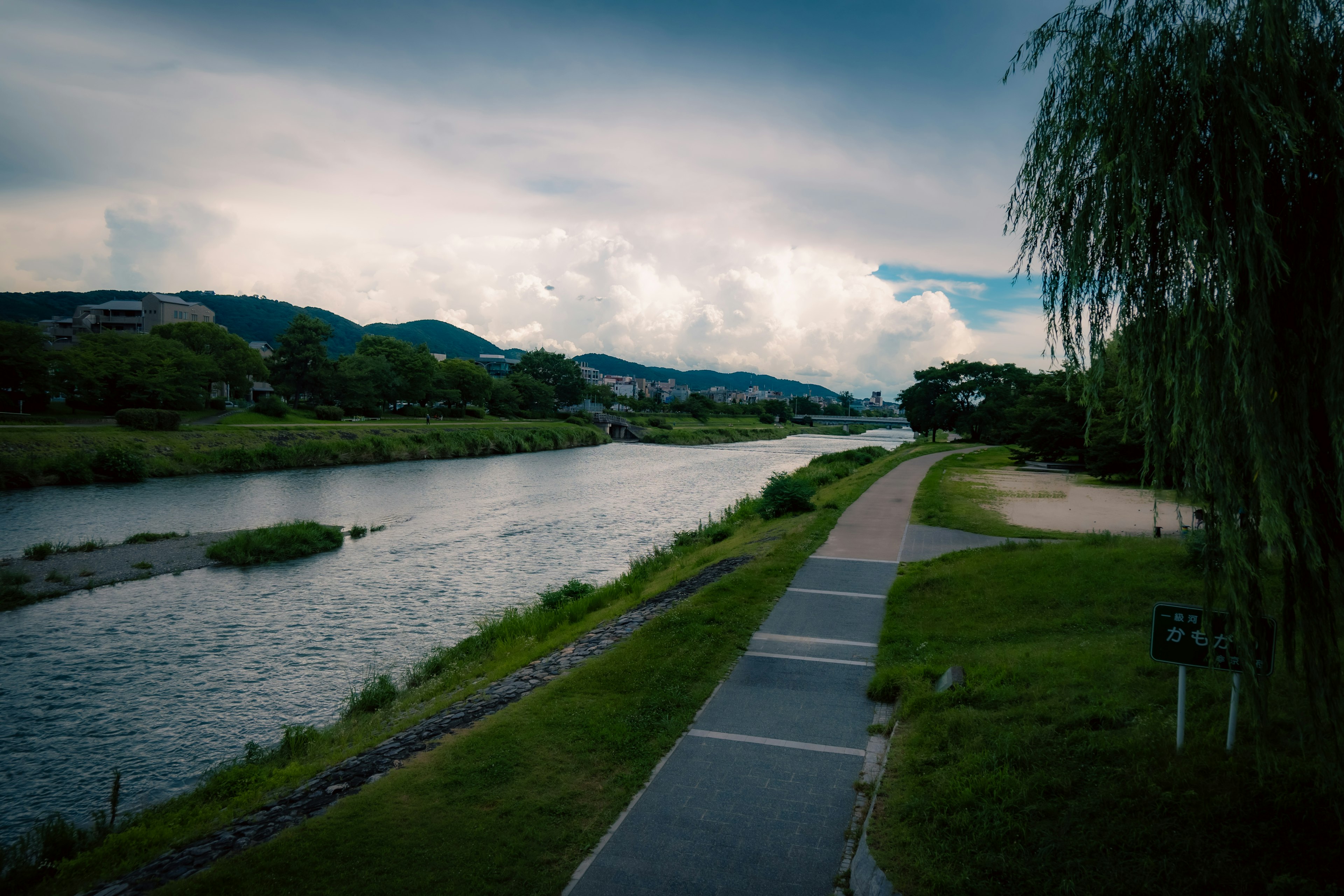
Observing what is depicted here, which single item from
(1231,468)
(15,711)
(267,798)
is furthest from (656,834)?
(15,711)

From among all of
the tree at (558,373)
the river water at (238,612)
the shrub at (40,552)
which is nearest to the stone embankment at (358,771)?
the river water at (238,612)

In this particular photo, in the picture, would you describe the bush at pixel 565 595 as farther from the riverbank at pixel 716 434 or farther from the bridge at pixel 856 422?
the bridge at pixel 856 422

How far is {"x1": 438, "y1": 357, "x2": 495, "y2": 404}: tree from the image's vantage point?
88.9m

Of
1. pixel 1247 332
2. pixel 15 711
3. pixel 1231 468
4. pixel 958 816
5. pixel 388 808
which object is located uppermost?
pixel 1247 332

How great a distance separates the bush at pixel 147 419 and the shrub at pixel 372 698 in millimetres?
42575

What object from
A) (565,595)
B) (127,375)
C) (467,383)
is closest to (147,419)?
(127,375)

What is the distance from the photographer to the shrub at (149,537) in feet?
75.0

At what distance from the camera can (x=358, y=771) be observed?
24.2 feet

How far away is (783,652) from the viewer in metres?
10.3

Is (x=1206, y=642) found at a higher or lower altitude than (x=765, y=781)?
higher

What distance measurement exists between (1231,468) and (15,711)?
16071 millimetres

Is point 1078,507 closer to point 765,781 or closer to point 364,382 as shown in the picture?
point 765,781

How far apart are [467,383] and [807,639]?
276ft

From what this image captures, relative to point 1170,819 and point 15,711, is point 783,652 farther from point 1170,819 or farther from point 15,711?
point 15,711
